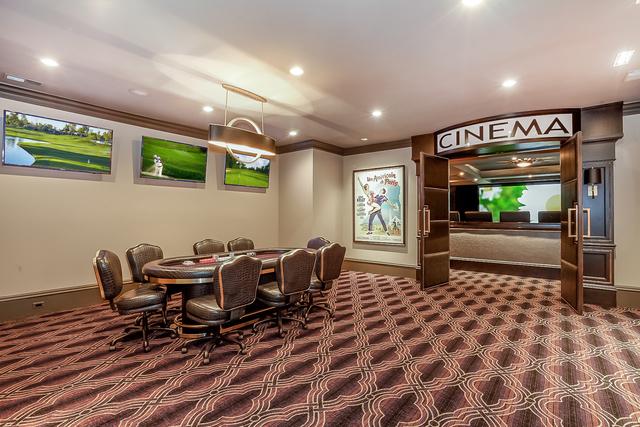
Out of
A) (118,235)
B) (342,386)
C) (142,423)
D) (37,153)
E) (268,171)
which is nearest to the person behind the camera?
(142,423)

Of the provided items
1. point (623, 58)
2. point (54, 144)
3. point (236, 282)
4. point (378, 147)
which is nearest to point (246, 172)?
point (378, 147)

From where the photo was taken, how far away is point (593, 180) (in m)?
4.86

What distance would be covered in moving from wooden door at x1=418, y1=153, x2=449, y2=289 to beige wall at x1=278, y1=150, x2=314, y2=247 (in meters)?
2.44

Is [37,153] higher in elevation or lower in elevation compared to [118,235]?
higher

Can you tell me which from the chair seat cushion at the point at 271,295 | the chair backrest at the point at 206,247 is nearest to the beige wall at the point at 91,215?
the chair backrest at the point at 206,247

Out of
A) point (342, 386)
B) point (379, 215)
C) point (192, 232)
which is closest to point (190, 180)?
point (192, 232)

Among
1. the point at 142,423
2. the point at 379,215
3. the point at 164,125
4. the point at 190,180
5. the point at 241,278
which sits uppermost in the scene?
the point at 164,125

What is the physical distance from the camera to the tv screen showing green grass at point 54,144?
4.16 meters

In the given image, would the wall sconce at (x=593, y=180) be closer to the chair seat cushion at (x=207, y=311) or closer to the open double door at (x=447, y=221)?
the open double door at (x=447, y=221)

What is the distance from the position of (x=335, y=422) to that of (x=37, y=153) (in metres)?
5.06

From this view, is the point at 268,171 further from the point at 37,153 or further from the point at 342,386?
the point at 342,386

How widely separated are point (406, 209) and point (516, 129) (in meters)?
2.63

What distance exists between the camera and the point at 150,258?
14.3 feet

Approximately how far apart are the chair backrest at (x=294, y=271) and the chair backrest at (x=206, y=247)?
196 cm
